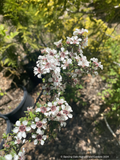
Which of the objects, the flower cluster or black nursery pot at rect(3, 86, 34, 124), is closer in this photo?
the flower cluster

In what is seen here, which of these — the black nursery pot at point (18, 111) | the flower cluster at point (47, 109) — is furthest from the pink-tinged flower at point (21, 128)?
the black nursery pot at point (18, 111)

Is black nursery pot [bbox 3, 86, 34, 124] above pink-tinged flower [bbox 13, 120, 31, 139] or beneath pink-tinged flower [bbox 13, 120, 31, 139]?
beneath

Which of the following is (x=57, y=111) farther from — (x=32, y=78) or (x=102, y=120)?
(x=32, y=78)

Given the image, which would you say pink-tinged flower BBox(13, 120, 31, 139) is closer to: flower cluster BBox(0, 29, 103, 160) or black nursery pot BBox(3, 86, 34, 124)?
flower cluster BBox(0, 29, 103, 160)

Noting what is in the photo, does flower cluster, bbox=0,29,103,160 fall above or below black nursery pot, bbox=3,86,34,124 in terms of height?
above

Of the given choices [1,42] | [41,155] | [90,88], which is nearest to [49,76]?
[1,42]

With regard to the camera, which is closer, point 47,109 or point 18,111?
point 47,109

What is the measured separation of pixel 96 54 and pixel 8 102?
219 centimetres

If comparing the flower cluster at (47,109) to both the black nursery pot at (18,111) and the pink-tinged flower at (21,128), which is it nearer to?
the pink-tinged flower at (21,128)

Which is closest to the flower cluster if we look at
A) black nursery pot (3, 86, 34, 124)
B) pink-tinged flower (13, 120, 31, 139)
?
pink-tinged flower (13, 120, 31, 139)

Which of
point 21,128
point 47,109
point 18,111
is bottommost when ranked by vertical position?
point 18,111

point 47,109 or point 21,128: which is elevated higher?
point 47,109

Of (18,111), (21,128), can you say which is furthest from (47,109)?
(18,111)

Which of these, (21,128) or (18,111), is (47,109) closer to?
(21,128)
